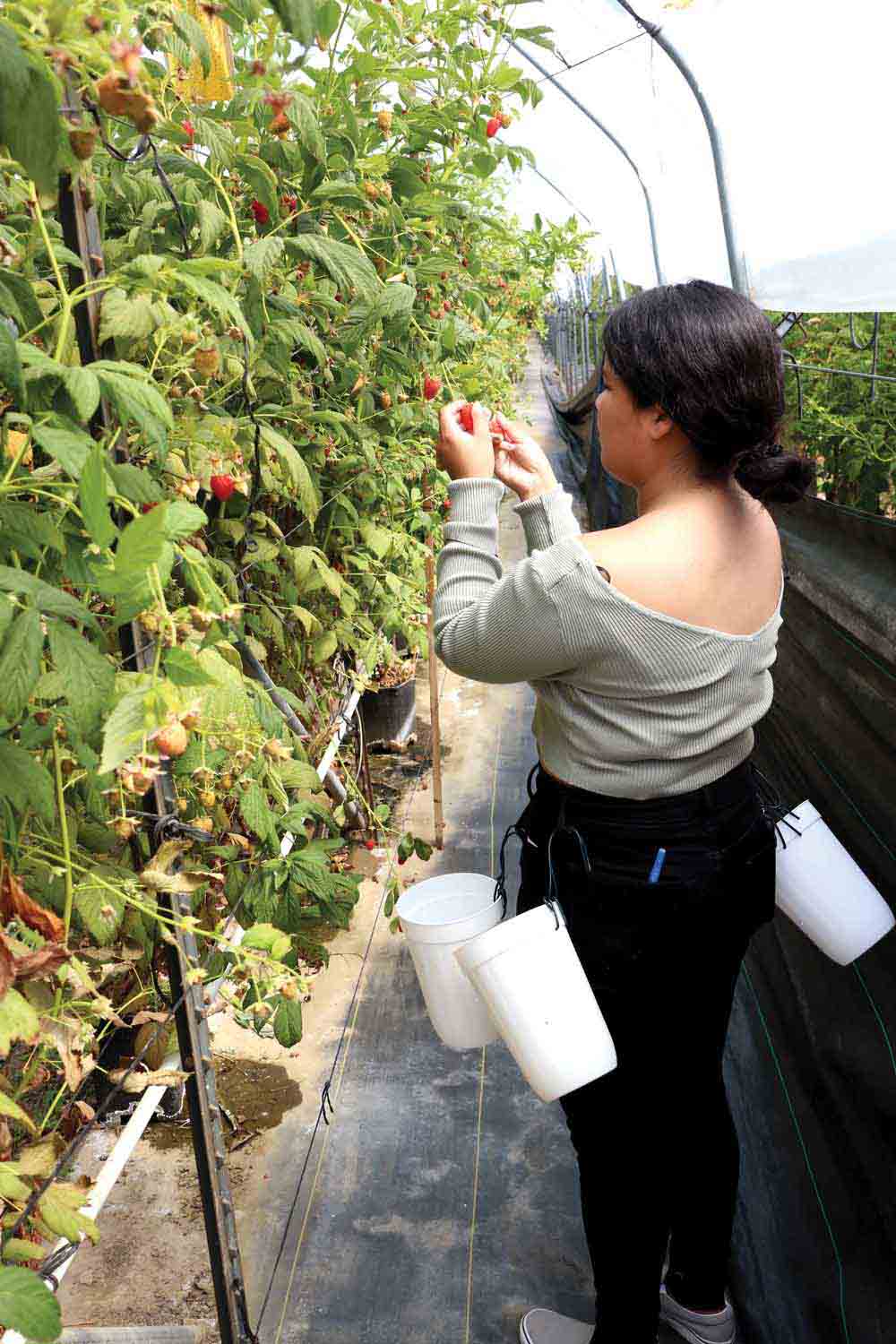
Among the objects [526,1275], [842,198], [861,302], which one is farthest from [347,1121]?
[842,198]

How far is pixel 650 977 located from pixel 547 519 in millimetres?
617

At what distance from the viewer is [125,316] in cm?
103

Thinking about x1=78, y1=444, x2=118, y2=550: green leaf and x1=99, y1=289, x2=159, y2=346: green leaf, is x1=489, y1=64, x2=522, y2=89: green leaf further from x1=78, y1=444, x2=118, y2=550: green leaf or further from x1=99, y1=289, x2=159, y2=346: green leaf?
x1=78, y1=444, x2=118, y2=550: green leaf

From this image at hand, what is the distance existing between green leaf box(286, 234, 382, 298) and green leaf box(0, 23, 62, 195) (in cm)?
69

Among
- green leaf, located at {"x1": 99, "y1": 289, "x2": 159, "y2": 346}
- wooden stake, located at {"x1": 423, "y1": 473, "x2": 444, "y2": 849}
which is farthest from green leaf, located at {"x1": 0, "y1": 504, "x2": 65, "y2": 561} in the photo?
wooden stake, located at {"x1": 423, "y1": 473, "x2": 444, "y2": 849}

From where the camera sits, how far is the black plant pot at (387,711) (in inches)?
155

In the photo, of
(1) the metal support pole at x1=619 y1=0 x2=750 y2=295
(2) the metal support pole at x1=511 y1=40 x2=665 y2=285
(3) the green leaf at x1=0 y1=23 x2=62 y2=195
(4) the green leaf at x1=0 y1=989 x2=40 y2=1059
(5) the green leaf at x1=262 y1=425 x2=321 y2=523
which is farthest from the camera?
(2) the metal support pole at x1=511 y1=40 x2=665 y2=285

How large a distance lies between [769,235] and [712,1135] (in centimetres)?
263

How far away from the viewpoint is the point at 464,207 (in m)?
1.96

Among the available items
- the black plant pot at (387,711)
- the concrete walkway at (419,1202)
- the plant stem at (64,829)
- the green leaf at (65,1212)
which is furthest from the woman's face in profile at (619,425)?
the black plant pot at (387,711)

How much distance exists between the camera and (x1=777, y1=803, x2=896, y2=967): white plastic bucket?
154cm

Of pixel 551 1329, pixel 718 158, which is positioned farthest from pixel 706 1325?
pixel 718 158

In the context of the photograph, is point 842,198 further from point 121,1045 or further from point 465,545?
point 121,1045

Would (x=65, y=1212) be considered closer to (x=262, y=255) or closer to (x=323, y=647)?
(x=262, y=255)
